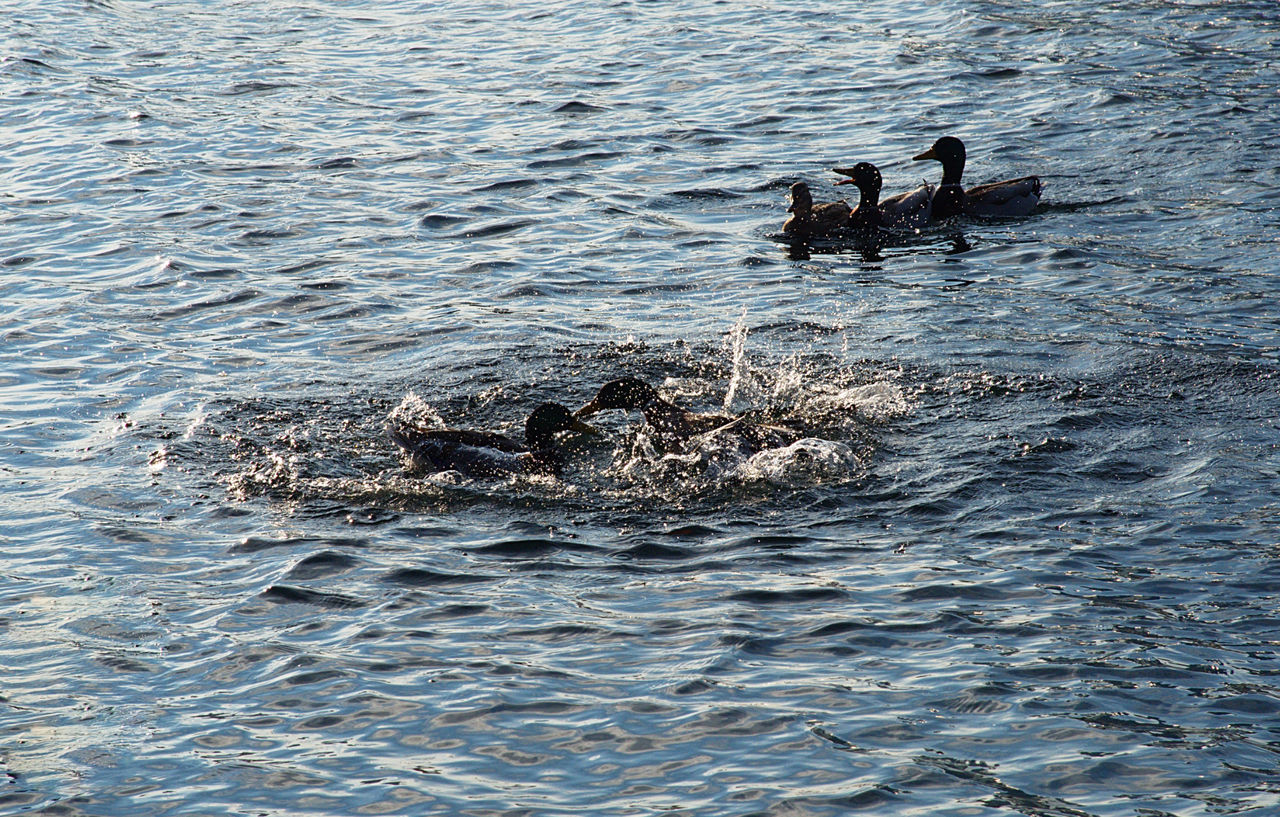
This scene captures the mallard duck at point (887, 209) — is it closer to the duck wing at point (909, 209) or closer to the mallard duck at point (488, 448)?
the duck wing at point (909, 209)

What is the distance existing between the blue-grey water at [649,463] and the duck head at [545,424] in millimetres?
318

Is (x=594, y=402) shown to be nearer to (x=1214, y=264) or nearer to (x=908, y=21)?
(x=1214, y=264)

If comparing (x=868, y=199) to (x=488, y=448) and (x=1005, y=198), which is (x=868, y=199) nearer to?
(x=1005, y=198)

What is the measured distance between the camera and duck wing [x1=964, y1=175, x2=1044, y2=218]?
13727 millimetres

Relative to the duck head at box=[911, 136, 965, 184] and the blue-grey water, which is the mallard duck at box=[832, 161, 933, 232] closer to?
the blue-grey water

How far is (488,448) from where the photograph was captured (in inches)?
346

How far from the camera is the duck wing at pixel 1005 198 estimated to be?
1373cm

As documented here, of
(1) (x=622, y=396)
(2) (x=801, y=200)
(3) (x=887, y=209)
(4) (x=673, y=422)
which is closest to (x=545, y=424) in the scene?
(1) (x=622, y=396)

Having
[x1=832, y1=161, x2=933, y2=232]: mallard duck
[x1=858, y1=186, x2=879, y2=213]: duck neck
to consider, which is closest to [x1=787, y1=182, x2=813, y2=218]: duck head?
[x1=832, y1=161, x2=933, y2=232]: mallard duck

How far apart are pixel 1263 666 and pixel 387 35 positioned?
20132mm

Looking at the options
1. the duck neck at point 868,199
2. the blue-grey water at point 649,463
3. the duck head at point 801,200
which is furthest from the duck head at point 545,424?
the duck neck at point 868,199

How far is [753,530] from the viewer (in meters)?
8.02

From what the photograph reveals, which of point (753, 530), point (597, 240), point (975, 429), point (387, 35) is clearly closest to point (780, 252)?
point (597, 240)

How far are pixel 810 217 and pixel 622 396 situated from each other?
5285mm
